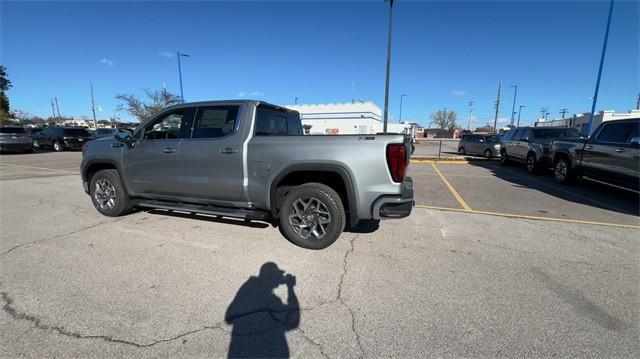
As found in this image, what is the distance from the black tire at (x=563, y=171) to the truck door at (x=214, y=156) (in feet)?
30.0

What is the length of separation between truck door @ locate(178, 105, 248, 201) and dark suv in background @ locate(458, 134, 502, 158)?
17827 millimetres

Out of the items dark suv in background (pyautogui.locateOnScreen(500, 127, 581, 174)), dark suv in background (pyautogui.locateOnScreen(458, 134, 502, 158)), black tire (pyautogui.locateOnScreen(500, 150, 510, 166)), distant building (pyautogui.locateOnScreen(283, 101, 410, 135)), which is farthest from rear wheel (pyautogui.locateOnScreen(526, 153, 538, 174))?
distant building (pyautogui.locateOnScreen(283, 101, 410, 135))

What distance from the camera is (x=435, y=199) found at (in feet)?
21.9

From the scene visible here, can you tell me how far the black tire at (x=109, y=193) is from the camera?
4.90 metres

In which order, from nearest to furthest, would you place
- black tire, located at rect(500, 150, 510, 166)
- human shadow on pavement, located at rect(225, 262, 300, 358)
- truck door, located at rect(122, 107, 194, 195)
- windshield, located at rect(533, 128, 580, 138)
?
human shadow on pavement, located at rect(225, 262, 300, 358)
truck door, located at rect(122, 107, 194, 195)
windshield, located at rect(533, 128, 580, 138)
black tire, located at rect(500, 150, 510, 166)

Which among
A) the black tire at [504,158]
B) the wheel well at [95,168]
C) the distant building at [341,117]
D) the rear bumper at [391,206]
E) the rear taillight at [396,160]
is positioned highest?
the distant building at [341,117]

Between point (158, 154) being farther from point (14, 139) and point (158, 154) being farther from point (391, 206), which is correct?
point (14, 139)

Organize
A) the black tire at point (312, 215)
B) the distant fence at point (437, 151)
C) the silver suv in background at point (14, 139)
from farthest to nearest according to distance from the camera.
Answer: the distant fence at point (437, 151) → the silver suv in background at point (14, 139) → the black tire at point (312, 215)

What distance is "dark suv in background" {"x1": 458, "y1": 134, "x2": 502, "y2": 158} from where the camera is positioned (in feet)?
57.9

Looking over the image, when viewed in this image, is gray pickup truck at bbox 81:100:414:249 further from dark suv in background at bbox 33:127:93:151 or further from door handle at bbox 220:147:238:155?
dark suv in background at bbox 33:127:93:151

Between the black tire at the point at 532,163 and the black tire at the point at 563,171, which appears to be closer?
the black tire at the point at 563,171

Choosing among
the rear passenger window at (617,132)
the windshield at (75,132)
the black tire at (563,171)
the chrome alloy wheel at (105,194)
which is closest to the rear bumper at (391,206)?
the chrome alloy wheel at (105,194)

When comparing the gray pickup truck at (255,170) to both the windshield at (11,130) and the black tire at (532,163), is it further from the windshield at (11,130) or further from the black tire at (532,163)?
the windshield at (11,130)

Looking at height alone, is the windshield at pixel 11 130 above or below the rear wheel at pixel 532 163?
above
